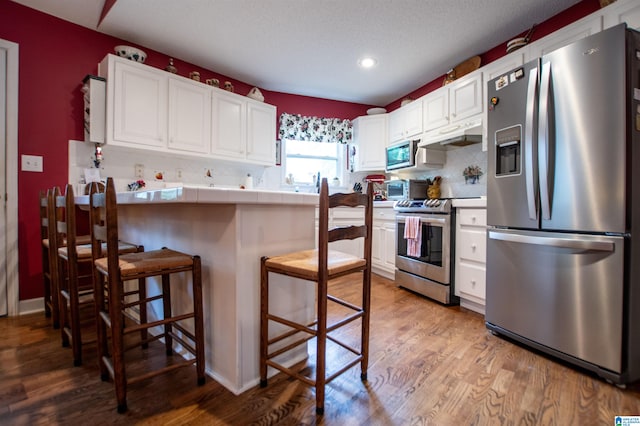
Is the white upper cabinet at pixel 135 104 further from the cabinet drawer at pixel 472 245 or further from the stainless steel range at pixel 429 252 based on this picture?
the cabinet drawer at pixel 472 245

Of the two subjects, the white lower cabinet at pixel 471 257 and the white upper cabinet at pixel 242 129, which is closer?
the white lower cabinet at pixel 471 257

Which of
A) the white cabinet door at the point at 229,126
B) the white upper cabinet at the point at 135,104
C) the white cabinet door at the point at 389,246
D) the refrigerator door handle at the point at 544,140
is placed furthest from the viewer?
the white cabinet door at the point at 389,246

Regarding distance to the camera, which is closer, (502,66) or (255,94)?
(502,66)

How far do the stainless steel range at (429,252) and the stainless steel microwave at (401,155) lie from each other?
2.45 ft

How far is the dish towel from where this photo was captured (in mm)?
2857

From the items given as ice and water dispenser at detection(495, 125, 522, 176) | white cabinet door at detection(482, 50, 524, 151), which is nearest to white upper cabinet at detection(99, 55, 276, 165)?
white cabinet door at detection(482, 50, 524, 151)

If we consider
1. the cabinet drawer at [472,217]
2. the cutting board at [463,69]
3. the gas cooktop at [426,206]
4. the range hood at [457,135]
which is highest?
the cutting board at [463,69]

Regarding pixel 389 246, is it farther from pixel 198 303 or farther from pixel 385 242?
pixel 198 303

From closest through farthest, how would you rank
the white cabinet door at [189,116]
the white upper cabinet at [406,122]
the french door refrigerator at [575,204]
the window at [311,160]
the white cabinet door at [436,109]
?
the french door refrigerator at [575,204] → the white cabinet door at [189,116] → the white cabinet door at [436,109] → the white upper cabinet at [406,122] → the window at [311,160]

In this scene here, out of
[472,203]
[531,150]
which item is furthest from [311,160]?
[531,150]

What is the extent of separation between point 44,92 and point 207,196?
2527 mm

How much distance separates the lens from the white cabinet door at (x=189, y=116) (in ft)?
9.71

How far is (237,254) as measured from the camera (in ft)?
4.31

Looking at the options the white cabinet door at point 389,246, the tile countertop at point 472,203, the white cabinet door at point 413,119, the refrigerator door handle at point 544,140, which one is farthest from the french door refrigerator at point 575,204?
the white cabinet door at point 413,119
